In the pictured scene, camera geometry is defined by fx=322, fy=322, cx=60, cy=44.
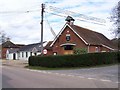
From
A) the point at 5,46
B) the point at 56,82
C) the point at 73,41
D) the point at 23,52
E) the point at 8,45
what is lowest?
the point at 23,52

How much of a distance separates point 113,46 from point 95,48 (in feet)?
29.3

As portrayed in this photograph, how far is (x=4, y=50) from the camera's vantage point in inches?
4584

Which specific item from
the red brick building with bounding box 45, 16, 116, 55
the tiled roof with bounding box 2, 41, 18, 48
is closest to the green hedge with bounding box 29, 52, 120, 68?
the red brick building with bounding box 45, 16, 116, 55

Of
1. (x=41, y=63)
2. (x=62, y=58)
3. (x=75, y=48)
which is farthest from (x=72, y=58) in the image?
(x=75, y=48)

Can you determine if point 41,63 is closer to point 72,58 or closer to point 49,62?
point 49,62

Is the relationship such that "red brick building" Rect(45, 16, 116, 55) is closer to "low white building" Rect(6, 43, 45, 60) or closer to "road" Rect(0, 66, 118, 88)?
"low white building" Rect(6, 43, 45, 60)

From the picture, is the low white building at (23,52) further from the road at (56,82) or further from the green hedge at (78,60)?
the road at (56,82)

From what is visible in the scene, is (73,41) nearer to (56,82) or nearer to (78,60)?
(78,60)

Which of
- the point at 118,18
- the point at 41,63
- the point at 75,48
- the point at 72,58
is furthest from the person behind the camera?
the point at 75,48

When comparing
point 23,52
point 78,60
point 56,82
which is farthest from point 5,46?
point 56,82

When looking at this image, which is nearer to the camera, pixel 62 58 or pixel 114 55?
pixel 62 58

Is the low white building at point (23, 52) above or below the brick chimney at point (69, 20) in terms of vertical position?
below

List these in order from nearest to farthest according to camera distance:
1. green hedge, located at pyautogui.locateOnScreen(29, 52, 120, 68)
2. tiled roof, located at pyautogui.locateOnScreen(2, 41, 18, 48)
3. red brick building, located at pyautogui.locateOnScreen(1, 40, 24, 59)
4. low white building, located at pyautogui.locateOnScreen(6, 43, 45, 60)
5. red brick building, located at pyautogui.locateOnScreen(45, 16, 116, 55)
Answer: green hedge, located at pyautogui.locateOnScreen(29, 52, 120, 68)
red brick building, located at pyautogui.locateOnScreen(45, 16, 116, 55)
low white building, located at pyautogui.locateOnScreen(6, 43, 45, 60)
red brick building, located at pyautogui.locateOnScreen(1, 40, 24, 59)
tiled roof, located at pyautogui.locateOnScreen(2, 41, 18, 48)

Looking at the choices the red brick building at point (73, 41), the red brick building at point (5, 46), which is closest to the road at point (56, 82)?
the red brick building at point (73, 41)
